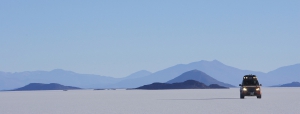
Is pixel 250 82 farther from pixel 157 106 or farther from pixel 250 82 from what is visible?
pixel 157 106

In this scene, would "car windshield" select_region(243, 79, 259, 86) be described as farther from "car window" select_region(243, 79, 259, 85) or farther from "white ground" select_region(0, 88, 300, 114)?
"white ground" select_region(0, 88, 300, 114)

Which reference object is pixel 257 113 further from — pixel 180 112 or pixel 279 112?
pixel 180 112

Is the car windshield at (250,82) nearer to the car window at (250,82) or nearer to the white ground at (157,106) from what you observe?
the car window at (250,82)

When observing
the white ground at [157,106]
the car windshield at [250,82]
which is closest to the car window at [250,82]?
the car windshield at [250,82]

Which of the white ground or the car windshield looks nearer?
the white ground

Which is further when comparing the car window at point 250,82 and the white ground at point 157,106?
the car window at point 250,82

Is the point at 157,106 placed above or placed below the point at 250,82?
below

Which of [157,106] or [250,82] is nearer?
[157,106]

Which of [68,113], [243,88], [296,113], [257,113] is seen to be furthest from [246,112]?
[243,88]

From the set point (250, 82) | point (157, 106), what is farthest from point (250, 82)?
point (157, 106)

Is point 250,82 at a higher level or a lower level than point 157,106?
higher

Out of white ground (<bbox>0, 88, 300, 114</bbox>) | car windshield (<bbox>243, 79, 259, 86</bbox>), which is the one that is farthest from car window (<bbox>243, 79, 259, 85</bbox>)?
white ground (<bbox>0, 88, 300, 114</bbox>)

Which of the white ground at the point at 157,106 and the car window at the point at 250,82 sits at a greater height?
the car window at the point at 250,82

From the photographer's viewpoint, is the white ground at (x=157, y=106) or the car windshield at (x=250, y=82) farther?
the car windshield at (x=250, y=82)
